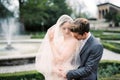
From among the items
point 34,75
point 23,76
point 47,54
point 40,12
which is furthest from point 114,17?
point 47,54

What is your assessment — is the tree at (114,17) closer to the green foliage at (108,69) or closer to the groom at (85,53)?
the green foliage at (108,69)

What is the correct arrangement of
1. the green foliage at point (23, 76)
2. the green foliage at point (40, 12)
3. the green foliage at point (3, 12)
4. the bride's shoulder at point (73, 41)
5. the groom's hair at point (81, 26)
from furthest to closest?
1. the green foliage at point (40, 12)
2. the green foliage at point (3, 12)
3. the green foliage at point (23, 76)
4. the bride's shoulder at point (73, 41)
5. the groom's hair at point (81, 26)

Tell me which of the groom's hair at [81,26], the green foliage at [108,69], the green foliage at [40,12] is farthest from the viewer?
the green foliage at [40,12]

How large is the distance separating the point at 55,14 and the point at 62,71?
41551mm

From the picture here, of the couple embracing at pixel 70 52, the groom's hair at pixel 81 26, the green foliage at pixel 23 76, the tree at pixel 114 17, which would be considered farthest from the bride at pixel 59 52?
the tree at pixel 114 17

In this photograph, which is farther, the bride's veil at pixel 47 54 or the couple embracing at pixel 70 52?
the bride's veil at pixel 47 54

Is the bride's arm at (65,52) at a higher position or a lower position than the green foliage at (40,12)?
higher

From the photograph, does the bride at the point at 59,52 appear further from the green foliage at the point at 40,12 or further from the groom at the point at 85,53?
the green foliage at the point at 40,12

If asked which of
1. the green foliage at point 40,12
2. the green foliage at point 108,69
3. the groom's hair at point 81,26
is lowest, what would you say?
the green foliage at point 40,12

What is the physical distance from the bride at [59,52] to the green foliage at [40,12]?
126ft

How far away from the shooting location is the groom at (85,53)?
2830 mm

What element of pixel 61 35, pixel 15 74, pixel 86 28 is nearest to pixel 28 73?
pixel 15 74

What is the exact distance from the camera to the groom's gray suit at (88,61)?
2.89 meters

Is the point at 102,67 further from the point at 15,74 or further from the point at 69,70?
the point at 69,70
